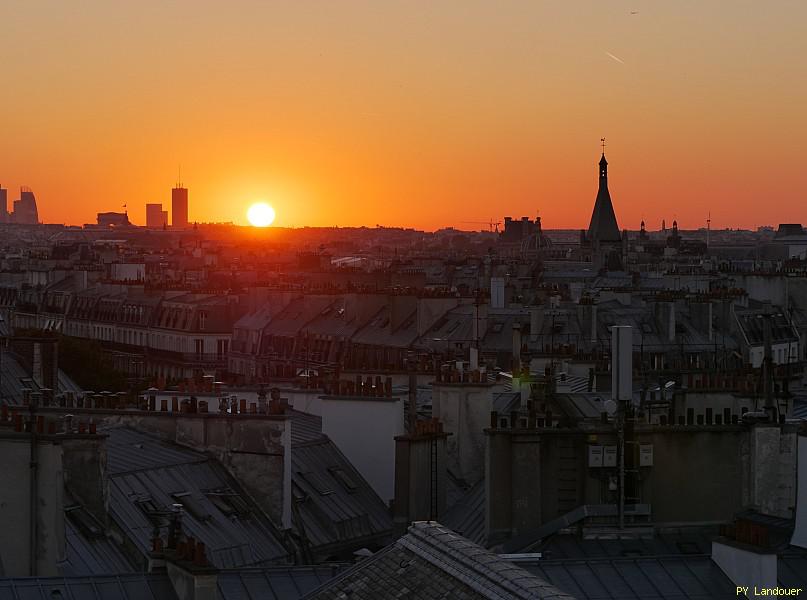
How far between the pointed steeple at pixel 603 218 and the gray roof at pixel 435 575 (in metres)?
167

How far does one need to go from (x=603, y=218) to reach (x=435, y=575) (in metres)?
175

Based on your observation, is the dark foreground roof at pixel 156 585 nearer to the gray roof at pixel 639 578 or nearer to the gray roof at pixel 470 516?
the gray roof at pixel 639 578

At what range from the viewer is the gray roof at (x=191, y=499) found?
21969mm

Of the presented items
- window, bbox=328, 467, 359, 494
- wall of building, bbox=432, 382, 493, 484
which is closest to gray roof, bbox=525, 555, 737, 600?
window, bbox=328, 467, 359, 494

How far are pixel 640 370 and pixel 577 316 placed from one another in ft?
94.3

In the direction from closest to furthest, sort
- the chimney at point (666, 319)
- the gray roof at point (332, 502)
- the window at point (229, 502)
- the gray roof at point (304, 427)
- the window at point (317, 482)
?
the window at point (229, 502) → the gray roof at point (332, 502) → the window at point (317, 482) → the gray roof at point (304, 427) → the chimney at point (666, 319)

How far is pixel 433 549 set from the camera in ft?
45.4

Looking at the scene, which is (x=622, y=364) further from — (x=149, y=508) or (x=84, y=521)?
(x=84, y=521)

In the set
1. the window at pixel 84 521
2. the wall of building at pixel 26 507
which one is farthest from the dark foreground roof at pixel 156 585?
the window at pixel 84 521

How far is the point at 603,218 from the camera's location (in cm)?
18700

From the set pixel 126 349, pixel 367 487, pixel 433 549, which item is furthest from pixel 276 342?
pixel 433 549

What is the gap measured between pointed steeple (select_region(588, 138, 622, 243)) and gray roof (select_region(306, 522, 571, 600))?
167376 millimetres

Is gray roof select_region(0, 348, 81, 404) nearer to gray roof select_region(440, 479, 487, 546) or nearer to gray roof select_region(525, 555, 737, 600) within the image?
gray roof select_region(440, 479, 487, 546)

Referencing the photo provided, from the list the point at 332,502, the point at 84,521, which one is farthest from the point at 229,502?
the point at 84,521
